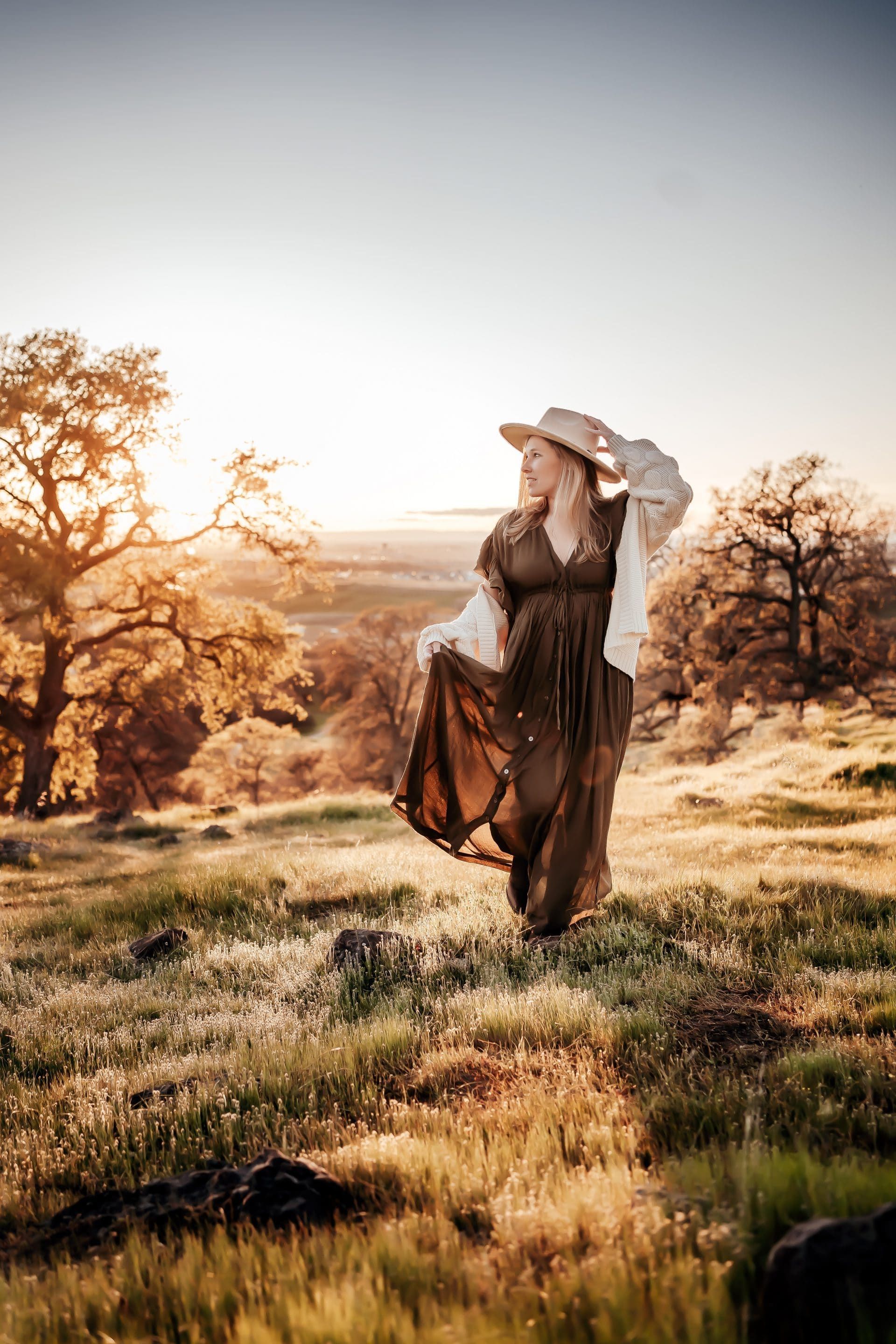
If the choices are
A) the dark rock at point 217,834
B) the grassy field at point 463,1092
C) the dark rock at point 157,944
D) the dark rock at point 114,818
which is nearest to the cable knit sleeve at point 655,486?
the grassy field at point 463,1092

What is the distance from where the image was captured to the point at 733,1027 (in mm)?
3650

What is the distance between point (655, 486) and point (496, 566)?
1.20 meters

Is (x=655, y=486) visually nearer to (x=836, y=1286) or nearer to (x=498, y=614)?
(x=498, y=614)

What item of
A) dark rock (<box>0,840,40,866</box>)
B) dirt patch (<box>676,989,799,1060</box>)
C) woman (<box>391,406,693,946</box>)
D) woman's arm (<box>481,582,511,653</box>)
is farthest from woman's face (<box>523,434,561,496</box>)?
dark rock (<box>0,840,40,866</box>)

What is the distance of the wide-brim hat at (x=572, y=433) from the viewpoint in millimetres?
5379

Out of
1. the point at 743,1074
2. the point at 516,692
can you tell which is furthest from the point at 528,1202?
the point at 516,692

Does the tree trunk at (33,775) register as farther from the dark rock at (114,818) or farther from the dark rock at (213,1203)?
the dark rock at (213,1203)

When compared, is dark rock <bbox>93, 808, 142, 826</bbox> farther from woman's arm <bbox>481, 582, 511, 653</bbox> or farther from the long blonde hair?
the long blonde hair

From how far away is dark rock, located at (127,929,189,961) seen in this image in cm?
598

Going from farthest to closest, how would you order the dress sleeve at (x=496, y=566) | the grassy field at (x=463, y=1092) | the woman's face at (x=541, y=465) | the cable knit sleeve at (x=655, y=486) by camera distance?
the dress sleeve at (x=496, y=566) < the woman's face at (x=541, y=465) < the cable knit sleeve at (x=655, y=486) < the grassy field at (x=463, y=1092)

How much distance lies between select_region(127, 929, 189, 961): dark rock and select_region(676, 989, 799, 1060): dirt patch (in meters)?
3.86

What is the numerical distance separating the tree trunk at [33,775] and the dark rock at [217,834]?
238 inches

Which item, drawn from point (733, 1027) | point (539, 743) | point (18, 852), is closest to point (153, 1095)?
point (733, 1027)

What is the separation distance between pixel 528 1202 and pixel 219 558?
1997 centimetres
